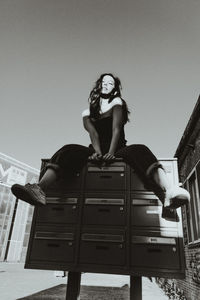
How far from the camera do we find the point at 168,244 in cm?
215

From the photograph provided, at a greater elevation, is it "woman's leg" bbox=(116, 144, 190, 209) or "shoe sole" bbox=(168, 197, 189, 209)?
"woman's leg" bbox=(116, 144, 190, 209)

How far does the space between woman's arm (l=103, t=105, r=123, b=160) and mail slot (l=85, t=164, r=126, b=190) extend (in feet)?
0.45

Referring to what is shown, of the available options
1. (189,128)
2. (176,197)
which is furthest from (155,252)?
(189,128)

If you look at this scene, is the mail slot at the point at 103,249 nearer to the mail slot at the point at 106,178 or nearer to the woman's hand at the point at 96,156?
the mail slot at the point at 106,178

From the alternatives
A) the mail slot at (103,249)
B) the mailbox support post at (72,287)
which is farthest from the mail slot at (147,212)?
the mailbox support post at (72,287)

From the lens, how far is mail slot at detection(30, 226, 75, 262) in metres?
2.20

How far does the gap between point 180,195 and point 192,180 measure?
3.67 metres

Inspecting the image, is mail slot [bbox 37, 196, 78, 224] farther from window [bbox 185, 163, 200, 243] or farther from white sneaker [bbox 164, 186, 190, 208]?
window [bbox 185, 163, 200, 243]

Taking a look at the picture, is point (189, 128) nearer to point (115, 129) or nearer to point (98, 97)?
point (98, 97)

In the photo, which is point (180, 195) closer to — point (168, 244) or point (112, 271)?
point (168, 244)

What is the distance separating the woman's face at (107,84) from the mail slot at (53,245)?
1.56 metres

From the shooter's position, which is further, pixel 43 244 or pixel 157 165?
pixel 43 244

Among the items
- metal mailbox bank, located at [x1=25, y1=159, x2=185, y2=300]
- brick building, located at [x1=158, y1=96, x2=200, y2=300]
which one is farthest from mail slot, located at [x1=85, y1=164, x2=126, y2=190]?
brick building, located at [x1=158, y1=96, x2=200, y2=300]

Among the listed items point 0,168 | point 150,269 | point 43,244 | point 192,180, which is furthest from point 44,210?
point 0,168
